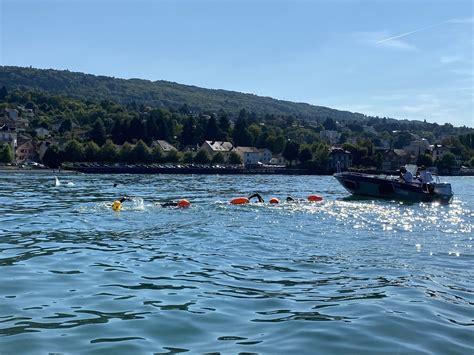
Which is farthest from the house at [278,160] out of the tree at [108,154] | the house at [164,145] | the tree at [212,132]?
the tree at [108,154]

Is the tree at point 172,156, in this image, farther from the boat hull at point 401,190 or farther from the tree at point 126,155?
the boat hull at point 401,190

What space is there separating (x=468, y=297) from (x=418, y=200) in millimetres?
31857

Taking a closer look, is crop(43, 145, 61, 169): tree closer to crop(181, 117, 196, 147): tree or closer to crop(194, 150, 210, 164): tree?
crop(194, 150, 210, 164): tree

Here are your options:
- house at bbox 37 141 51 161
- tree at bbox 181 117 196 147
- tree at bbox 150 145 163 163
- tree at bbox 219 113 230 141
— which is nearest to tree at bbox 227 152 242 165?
tree at bbox 150 145 163 163

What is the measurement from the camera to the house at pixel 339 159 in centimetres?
16200

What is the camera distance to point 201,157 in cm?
15700

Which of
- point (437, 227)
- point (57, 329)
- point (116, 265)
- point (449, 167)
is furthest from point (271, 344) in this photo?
point (449, 167)

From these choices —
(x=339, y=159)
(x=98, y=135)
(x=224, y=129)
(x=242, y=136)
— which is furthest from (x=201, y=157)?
(x=339, y=159)

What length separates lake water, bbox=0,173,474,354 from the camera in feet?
28.7

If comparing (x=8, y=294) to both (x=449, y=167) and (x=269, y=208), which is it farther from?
(x=449, y=167)

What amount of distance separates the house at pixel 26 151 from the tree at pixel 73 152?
15456 millimetres

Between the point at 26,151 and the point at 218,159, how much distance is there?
169ft

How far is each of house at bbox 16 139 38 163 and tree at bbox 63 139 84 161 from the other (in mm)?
15456

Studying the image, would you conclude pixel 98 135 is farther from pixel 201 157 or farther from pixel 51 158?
pixel 201 157
